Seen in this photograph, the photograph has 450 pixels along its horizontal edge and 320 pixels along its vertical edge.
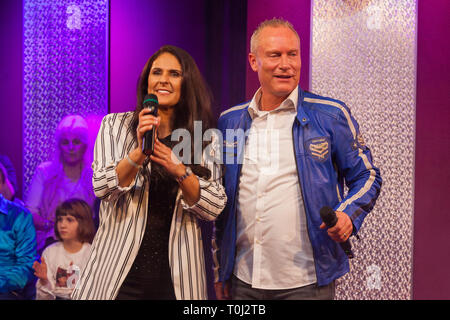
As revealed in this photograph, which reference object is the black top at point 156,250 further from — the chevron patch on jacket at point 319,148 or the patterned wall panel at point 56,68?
the patterned wall panel at point 56,68

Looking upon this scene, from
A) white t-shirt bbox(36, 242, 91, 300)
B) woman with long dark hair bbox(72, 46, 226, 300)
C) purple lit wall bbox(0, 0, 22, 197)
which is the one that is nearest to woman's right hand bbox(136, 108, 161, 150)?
woman with long dark hair bbox(72, 46, 226, 300)

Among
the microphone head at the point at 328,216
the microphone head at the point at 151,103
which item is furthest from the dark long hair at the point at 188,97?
the microphone head at the point at 328,216

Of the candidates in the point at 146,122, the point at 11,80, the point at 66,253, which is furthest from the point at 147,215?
the point at 11,80

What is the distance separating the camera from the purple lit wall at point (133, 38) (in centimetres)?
271

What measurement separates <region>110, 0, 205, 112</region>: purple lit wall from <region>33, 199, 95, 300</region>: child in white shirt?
694 mm

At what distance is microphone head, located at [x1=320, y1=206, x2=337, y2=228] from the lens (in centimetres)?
159

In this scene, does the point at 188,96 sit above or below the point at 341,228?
above

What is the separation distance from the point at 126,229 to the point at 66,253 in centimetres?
130

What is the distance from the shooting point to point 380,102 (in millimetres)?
2551

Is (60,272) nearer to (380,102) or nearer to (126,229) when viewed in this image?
(126,229)

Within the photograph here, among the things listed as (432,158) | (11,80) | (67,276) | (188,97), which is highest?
(11,80)

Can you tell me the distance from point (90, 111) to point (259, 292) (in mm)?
1659

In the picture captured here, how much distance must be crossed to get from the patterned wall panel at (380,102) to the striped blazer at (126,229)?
115 cm
